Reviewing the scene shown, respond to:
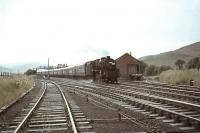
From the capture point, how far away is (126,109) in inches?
605

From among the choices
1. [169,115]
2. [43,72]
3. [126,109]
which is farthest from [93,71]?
[43,72]

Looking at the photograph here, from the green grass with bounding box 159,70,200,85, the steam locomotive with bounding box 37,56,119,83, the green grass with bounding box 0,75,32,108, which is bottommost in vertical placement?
the green grass with bounding box 0,75,32,108

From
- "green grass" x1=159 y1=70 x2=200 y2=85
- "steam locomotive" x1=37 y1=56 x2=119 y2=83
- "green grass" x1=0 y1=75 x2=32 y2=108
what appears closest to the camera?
"green grass" x1=0 y1=75 x2=32 y2=108

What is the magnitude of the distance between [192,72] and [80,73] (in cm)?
2511

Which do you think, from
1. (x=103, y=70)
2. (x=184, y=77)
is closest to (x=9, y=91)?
(x=103, y=70)

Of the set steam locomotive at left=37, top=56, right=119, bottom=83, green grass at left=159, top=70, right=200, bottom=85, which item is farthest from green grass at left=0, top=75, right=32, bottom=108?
green grass at left=159, top=70, right=200, bottom=85

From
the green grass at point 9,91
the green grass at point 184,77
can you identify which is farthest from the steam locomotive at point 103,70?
the green grass at point 9,91

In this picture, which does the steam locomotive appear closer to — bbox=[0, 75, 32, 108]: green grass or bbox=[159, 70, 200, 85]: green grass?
bbox=[159, 70, 200, 85]: green grass

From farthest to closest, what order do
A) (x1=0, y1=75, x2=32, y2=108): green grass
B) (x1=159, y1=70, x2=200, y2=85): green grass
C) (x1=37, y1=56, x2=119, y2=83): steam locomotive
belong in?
(x1=37, y1=56, x2=119, y2=83): steam locomotive < (x1=159, y1=70, x2=200, y2=85): green grass < (x1=0, y1=75, x2=32, y2=108): green grass

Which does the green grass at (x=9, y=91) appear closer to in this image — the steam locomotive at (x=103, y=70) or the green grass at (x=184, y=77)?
the steam locomotive at (x=103, y=70)

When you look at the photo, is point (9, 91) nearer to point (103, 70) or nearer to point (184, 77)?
point (103, 70)

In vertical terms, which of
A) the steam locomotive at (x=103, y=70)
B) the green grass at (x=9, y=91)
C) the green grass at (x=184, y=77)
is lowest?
the green grass at (x=9, y=91)

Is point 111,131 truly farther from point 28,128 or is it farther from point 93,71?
point 93,71

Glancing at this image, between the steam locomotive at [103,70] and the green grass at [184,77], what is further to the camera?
the steam locomotive at [103,70]
